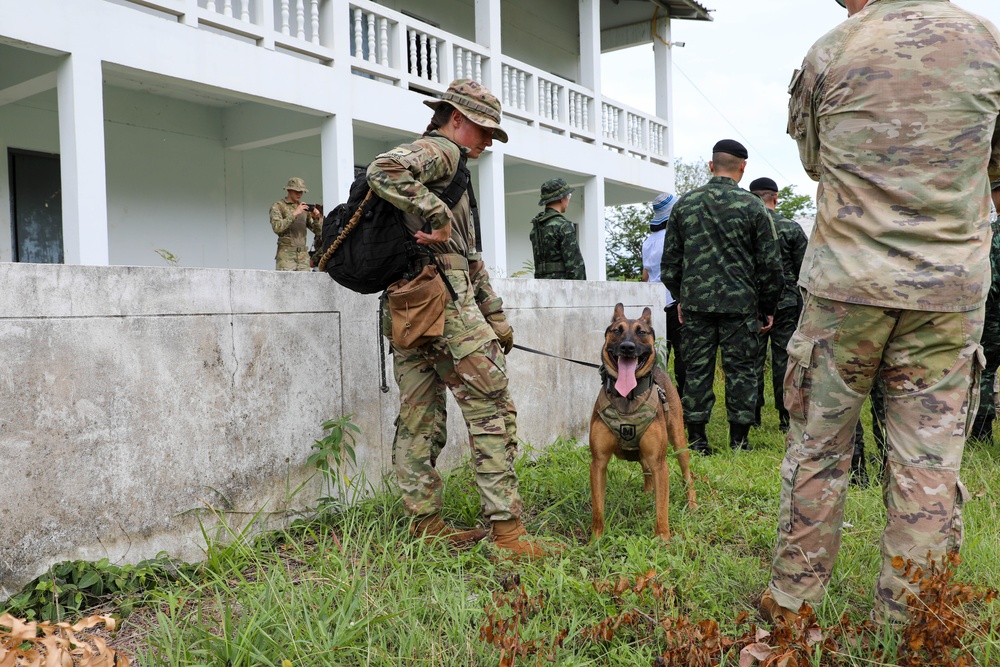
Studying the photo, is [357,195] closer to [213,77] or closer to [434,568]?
[434,568]

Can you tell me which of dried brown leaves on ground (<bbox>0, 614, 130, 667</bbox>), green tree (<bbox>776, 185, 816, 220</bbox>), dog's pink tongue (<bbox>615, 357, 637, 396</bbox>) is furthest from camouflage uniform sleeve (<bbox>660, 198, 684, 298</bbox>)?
green tree (<bbox>776, 185, 816, 220</bbox>)

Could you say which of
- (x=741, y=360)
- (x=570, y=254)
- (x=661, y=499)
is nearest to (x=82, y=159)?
(x=570, y=254)

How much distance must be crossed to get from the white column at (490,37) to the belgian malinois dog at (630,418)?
340 inches

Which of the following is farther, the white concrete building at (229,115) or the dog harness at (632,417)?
the white concrete building at (229,115)

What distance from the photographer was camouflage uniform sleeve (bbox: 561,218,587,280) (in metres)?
7.02

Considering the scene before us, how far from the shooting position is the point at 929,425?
2188 mm

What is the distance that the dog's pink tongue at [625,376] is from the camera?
11.2 ft

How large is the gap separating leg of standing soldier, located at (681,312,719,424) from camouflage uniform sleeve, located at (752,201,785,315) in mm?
409

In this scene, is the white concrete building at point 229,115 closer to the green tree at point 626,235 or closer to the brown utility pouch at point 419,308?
the brown utility pouch at point 419,308

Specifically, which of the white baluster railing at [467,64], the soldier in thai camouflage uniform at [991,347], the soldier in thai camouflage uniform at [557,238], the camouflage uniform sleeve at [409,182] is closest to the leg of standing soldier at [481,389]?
the camouflage uniform sleeve at [409,182]

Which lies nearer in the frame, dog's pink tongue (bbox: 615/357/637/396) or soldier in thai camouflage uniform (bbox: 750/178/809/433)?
dog's pink tongue (bbox: 615/357/637/396)

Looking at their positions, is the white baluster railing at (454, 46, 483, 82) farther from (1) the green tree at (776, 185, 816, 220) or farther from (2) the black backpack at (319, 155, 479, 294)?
(1) the green tree at (776, 185, 816, 220)

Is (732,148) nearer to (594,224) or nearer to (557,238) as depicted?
(557,238)

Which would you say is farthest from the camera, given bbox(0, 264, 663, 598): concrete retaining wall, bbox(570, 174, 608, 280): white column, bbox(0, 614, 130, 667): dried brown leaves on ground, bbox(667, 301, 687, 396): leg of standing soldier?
bbox(570, 174, 608, 280): white column
